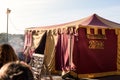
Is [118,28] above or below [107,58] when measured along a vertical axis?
above

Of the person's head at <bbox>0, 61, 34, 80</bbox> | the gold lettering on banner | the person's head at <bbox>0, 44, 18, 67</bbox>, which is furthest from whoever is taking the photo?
the gold lettering on banner

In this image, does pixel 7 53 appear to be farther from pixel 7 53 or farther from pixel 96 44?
pixel 96 44

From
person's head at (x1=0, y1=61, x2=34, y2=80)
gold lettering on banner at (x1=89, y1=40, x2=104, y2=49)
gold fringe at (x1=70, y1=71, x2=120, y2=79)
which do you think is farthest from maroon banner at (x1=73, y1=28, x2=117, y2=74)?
person's head at (x1=0, y1=61, x2=34, y2=80)

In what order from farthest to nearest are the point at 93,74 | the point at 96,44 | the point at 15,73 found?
the point at 96,44 < the point at 93,74 < the point at 15,73

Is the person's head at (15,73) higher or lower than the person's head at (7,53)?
higher

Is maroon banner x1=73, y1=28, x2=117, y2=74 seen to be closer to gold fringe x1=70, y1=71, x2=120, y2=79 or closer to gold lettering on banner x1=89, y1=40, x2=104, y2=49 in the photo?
gold lettering on banner x1=89, y1=40, x2=104, y2=49

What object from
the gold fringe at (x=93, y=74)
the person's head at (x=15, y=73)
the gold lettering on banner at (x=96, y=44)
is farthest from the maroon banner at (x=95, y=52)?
the person's head at (x=15, y=73)

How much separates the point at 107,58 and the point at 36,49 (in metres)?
3.29

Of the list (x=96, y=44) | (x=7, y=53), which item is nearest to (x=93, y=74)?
(x=96, y=44)

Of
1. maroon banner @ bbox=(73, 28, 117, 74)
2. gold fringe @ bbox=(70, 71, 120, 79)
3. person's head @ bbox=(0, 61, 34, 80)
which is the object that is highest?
person's head @ bbox=(0, 61, 34, 80)

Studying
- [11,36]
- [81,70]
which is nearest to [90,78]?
[81,70]

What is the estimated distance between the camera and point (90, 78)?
1095 centimetres

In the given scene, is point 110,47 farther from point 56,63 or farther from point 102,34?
point 56,63

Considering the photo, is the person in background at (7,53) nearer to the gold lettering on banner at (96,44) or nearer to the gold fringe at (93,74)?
the gold fringe at (93,74)
